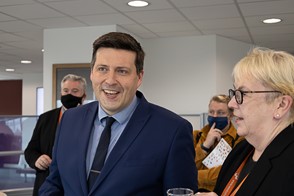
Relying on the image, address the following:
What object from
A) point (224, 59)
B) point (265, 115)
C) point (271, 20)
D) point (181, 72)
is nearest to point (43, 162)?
point (265, 115)

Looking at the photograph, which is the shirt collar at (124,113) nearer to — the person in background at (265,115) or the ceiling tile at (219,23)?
the person in background at (265,115)

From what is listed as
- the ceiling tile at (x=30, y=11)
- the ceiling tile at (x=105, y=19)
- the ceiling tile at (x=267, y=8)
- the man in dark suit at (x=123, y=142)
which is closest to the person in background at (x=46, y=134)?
the man in dark suit at (x=123, y=142)

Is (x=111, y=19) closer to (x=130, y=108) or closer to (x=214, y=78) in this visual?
(x=214, y=78)

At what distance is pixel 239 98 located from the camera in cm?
137

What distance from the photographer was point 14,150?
460cm

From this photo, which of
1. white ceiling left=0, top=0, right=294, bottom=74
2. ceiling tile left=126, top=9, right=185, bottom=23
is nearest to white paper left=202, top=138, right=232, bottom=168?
white ceiling left=0, top=0, right=294, bottom=74

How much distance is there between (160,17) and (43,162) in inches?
114

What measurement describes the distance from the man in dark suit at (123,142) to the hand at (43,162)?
105cm

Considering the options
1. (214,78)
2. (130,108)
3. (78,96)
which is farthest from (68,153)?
(214,78)

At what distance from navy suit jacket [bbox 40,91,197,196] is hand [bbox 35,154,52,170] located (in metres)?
1.09

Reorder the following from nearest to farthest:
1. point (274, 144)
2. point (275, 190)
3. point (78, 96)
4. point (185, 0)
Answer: point (275, 190), point (274, 144), point (78, 96), point (185, 0)

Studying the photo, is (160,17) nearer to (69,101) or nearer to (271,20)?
(271,20)

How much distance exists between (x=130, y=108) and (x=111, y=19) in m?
3.74

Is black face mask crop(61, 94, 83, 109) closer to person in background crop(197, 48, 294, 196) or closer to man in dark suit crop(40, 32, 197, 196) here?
man in dark suit crop(40, 32, 197, 196)
